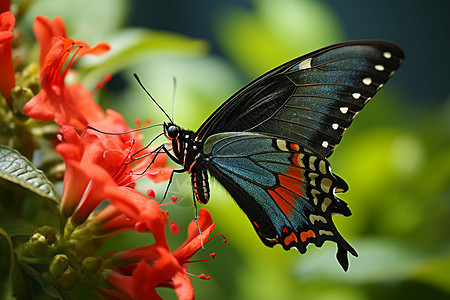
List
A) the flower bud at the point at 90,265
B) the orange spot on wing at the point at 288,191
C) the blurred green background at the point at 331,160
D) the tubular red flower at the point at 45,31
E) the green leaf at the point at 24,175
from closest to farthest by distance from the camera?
the green leaf at the point at 24,175, the flower bud at the point at 90,265, the tubular red flower at the point at 45,31, the orange spot on wing at the point at 288,191, the blurred green background at the point at 331,160

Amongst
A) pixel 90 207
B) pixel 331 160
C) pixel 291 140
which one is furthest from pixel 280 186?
pixel 331 160

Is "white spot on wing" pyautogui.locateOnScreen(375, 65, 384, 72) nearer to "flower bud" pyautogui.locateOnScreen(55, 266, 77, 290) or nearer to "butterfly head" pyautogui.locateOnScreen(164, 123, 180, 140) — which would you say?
"butterfly head" pyautogui.locateOnScreen(164, 123, 180, 140)

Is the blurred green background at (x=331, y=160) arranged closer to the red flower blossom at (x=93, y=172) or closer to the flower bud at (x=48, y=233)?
the red flower blossom at (x=93, y=172)

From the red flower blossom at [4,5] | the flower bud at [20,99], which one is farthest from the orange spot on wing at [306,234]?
the red flower blossom at [4,5]

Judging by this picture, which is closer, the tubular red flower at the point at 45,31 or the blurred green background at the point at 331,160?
the tubular red flower at the point at 45,31

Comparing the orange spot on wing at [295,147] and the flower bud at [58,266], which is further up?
the orange spot on wing at [295,147]

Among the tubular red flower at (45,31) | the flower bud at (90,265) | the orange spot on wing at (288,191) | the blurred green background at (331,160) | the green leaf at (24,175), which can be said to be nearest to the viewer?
the green leaf at (24,175)

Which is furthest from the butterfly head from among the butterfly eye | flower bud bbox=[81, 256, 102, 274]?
flower bud bbox=[81, 256, 102, 274]
